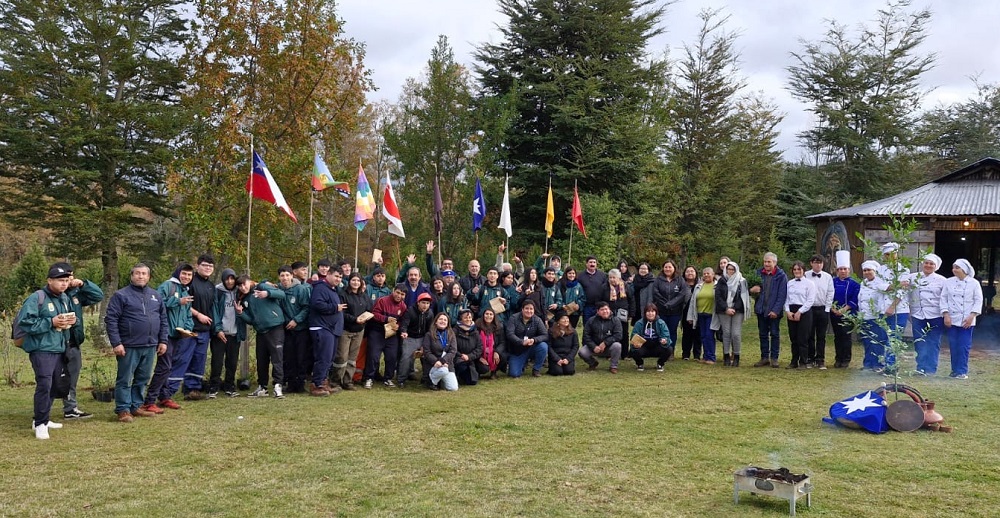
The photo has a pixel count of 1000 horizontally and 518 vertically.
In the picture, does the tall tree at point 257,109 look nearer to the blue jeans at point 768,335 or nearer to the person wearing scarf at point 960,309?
the blue jeans at point 768,335

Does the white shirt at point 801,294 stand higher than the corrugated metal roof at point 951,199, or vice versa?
the corrugated metal roof at point 951,199

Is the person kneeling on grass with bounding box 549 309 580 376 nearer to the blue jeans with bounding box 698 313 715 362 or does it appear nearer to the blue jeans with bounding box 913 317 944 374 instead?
the blue jeans with bounding box 698 313 715 362

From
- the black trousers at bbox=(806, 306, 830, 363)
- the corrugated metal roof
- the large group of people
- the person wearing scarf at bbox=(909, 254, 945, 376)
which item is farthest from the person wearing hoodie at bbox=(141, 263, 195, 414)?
the corrugated metal roof

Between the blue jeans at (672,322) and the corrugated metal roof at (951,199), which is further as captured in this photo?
the corrugated metal roof at (951,199)

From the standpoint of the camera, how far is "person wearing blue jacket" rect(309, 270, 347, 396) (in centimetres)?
914

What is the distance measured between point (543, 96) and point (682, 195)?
8.99 meters

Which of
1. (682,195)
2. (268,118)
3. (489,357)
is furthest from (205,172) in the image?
(682,195)

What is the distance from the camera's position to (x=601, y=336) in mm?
11531

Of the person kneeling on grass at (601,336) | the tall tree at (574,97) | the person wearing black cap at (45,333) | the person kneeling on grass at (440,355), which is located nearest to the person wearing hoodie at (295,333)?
the person kneeling on grass at (440,355)

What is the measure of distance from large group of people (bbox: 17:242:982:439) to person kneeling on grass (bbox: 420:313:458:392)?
0.07 ft

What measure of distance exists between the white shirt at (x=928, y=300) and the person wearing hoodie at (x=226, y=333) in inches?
→ 370

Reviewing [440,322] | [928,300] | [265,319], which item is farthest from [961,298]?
[265,319]

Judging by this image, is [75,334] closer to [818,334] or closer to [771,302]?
[771,302]

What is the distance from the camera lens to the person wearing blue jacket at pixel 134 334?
A: 748 cm
